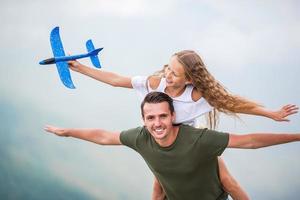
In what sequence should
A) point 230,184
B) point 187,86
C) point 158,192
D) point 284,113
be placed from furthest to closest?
point 158,192 < point 230,184 < point 187,86 < point 284,113

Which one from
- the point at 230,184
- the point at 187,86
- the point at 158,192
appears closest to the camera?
the point at 187,86

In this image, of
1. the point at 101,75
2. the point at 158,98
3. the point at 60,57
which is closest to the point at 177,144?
the point at 158,98

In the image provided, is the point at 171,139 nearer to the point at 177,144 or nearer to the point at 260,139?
the point at 177,144

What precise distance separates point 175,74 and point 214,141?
0.55 m

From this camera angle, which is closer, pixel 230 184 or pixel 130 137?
pixel 130 137

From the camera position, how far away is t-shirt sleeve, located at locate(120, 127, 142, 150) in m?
3.78

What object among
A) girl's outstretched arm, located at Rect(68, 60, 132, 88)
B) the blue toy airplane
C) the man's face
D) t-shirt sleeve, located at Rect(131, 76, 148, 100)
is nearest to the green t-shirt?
the man's face

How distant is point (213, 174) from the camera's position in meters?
3.86

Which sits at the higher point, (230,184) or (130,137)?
(130,137)

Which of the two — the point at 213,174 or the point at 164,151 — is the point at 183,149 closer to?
the point at 164,151

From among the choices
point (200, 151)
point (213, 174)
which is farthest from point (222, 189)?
point (200, 151)

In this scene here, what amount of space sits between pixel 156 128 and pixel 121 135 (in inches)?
15.4

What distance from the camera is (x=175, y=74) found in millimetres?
3629

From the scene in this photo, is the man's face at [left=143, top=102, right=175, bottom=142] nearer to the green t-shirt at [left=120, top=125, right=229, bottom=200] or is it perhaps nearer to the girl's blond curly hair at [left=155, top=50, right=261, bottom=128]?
the green t-shirt at [left=120, top=125, right=229, bottom=200]
